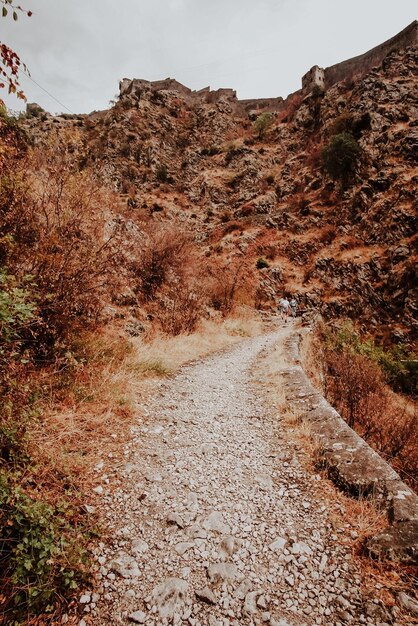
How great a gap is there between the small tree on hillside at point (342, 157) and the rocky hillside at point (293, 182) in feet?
0.95

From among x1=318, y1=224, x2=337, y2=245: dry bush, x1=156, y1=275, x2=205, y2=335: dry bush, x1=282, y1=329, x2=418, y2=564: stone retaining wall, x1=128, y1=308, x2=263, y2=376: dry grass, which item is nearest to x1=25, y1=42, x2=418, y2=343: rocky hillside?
x1=318, y1=224, x2=337, y2=245: dry bush

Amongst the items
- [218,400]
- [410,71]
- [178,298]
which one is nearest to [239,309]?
[178,298]

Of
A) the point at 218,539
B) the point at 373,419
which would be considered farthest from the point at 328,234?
the point at 218,539

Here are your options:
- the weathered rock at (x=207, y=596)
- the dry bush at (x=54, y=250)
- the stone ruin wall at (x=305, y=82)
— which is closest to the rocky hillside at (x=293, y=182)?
the stone ruin wall at (x=305, y=82)

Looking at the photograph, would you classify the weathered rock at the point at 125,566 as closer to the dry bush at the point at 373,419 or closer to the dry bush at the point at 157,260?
the dry bush at the point at 373,419

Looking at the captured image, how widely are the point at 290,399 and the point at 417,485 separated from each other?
226cm

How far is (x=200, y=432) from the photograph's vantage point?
4500 millimetres

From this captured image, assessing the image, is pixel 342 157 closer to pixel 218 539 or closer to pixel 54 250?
pixel 54 250

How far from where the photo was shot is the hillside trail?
212 centimetres

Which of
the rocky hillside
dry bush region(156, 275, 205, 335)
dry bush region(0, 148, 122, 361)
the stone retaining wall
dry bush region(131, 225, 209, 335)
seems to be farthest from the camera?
the rocky hillside

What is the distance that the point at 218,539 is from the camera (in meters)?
2.71

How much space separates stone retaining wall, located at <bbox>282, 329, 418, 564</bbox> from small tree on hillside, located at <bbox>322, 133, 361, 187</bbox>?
26.4 metres

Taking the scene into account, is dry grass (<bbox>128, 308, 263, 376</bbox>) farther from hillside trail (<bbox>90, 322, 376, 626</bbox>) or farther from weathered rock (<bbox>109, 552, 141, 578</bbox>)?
weathered rock (<bbox>109, 552, 141, 578</bbox>)

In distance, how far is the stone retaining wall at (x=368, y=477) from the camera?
245 cm
